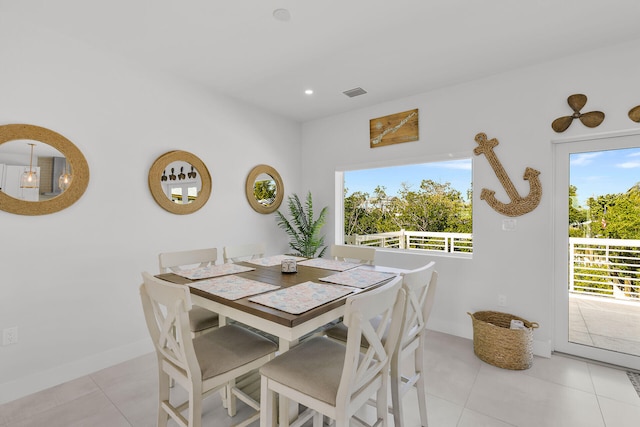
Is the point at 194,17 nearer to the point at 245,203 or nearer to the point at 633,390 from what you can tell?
the point at 245,203

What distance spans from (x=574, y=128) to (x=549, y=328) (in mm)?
1715

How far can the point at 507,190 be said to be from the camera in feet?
9.05

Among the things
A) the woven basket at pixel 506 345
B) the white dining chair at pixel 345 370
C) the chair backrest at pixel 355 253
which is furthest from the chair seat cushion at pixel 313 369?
the woven basket at pixel 506 345

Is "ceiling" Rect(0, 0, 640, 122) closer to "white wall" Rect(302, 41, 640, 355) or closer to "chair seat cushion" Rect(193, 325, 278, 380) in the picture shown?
"white wall" Rect(302, 41, 640, 355)

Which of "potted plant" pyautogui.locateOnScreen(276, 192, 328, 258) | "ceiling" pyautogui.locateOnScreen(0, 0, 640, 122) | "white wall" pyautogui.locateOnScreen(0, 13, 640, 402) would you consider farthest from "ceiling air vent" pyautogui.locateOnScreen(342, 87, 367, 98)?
"potted plant" pyautogui.locateOnScreen(276, 192, 328, 258)

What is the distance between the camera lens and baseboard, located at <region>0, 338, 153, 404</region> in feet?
6.63

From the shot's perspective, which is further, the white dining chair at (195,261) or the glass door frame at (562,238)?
the glass door frame at (562,238)

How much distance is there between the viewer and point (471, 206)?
3.06 meters

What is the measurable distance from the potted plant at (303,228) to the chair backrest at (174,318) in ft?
8.01

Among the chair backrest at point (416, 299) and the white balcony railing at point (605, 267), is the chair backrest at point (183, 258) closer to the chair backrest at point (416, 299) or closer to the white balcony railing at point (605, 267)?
the chair backrest at point (416, 299)

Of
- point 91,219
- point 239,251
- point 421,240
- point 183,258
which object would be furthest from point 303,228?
point 91,219

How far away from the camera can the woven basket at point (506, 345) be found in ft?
7.73

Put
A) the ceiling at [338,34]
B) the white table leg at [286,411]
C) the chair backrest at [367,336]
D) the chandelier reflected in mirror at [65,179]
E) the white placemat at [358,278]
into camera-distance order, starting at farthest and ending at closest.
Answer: the chandelier reflected in mirror at [65,179], the ceiling at [338,34], the white placemat at [358,278], the white table leg at [286,411], the chair backrest at [367,336]

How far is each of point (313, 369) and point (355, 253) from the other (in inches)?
57.1
